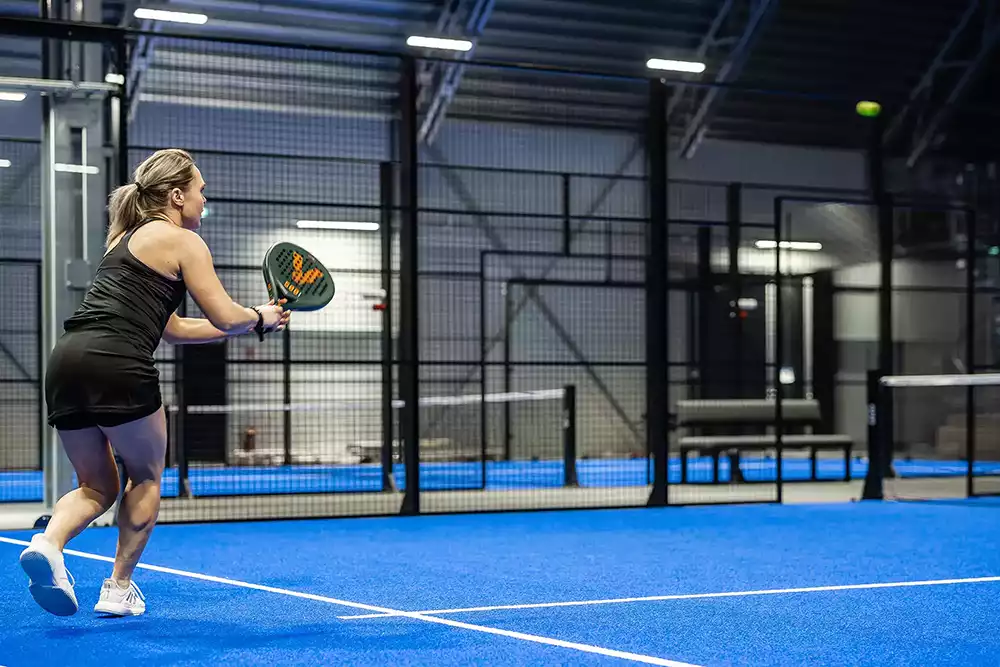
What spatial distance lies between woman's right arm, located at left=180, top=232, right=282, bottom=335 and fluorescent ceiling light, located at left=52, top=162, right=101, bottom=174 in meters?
3.52

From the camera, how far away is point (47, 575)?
3.55m

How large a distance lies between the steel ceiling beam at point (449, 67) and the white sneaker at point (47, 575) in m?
11.6

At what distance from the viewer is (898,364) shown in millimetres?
18016

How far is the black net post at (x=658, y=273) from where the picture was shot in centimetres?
882

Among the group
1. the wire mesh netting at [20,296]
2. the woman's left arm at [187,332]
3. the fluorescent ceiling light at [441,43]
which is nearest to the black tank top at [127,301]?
the woman's left arm at [187,332]

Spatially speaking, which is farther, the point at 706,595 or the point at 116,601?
the point at 706,595

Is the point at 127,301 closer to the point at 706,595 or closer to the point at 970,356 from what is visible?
the point at 706,595

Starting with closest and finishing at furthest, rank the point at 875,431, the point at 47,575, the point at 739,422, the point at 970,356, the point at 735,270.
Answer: the point at 47,575, the point at 875,431, the point at 970,356, the point at 739,422, the point at 735,270

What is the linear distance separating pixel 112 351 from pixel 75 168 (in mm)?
3814

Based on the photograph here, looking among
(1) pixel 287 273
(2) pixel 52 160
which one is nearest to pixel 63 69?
(2) pixel 52 160

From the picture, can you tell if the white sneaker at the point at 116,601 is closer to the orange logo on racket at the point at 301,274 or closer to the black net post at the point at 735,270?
the orange logo on racket at the point at 301,274

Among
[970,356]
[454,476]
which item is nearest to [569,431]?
[454,476]

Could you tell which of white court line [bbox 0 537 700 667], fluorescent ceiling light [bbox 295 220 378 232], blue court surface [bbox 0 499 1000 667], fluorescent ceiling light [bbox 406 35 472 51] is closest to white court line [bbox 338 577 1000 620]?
blue court surface [bbox 0 499 1000 667]

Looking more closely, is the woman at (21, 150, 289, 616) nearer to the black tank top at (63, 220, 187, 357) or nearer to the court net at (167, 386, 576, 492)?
the black tank top at (63, 220, 187, 357)
